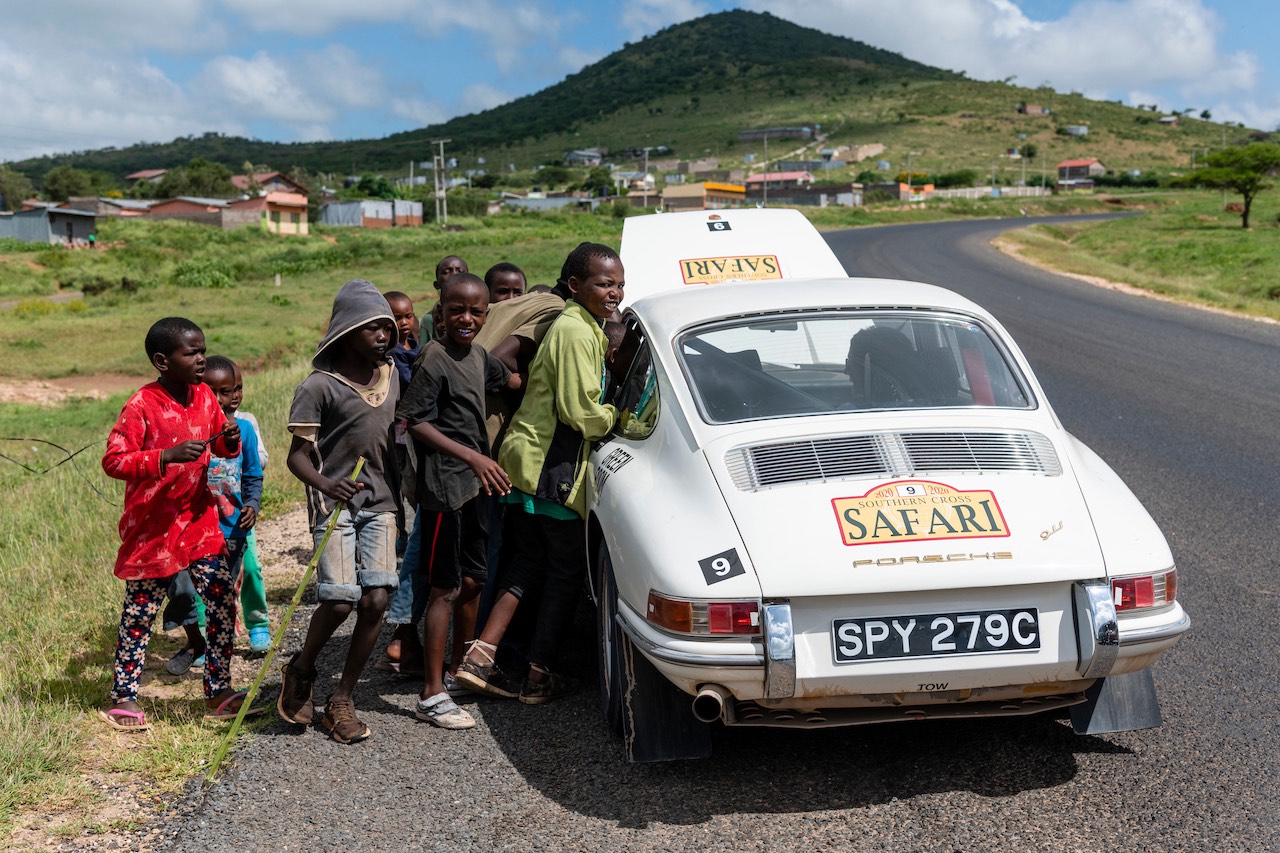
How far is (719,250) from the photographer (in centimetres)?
910

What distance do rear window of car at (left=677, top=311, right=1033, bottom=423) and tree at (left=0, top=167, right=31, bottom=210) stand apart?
107 meters

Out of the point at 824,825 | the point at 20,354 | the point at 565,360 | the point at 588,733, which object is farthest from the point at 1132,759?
the point at 20,354

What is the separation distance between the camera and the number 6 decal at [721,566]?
353 cm

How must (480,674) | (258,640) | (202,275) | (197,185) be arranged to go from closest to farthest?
(480,674) < (258,640) < (202,275) < (197,185)

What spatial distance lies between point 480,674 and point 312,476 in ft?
3.60

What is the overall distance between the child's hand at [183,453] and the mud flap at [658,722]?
1824 mm

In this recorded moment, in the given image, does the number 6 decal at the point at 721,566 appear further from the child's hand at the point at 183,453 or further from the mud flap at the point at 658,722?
the child's hand at the point at 183,453

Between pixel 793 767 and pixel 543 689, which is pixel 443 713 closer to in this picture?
pixel 543 689

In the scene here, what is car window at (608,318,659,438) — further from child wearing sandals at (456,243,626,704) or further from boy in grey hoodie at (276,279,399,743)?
boy in grey hoodie at (276,279,399,743)

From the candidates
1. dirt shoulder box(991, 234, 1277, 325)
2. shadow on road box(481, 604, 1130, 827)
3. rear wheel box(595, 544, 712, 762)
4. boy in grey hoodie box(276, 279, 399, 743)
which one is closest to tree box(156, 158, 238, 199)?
dirt shoulder box(991, 234, 1277, 325)

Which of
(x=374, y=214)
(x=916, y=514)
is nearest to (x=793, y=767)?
(x=916, y=514)

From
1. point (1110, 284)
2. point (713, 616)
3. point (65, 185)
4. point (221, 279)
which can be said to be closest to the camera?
point (713, 616)

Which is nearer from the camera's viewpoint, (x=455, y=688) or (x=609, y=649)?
(x=609, y=649)

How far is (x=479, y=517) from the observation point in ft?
15.6
